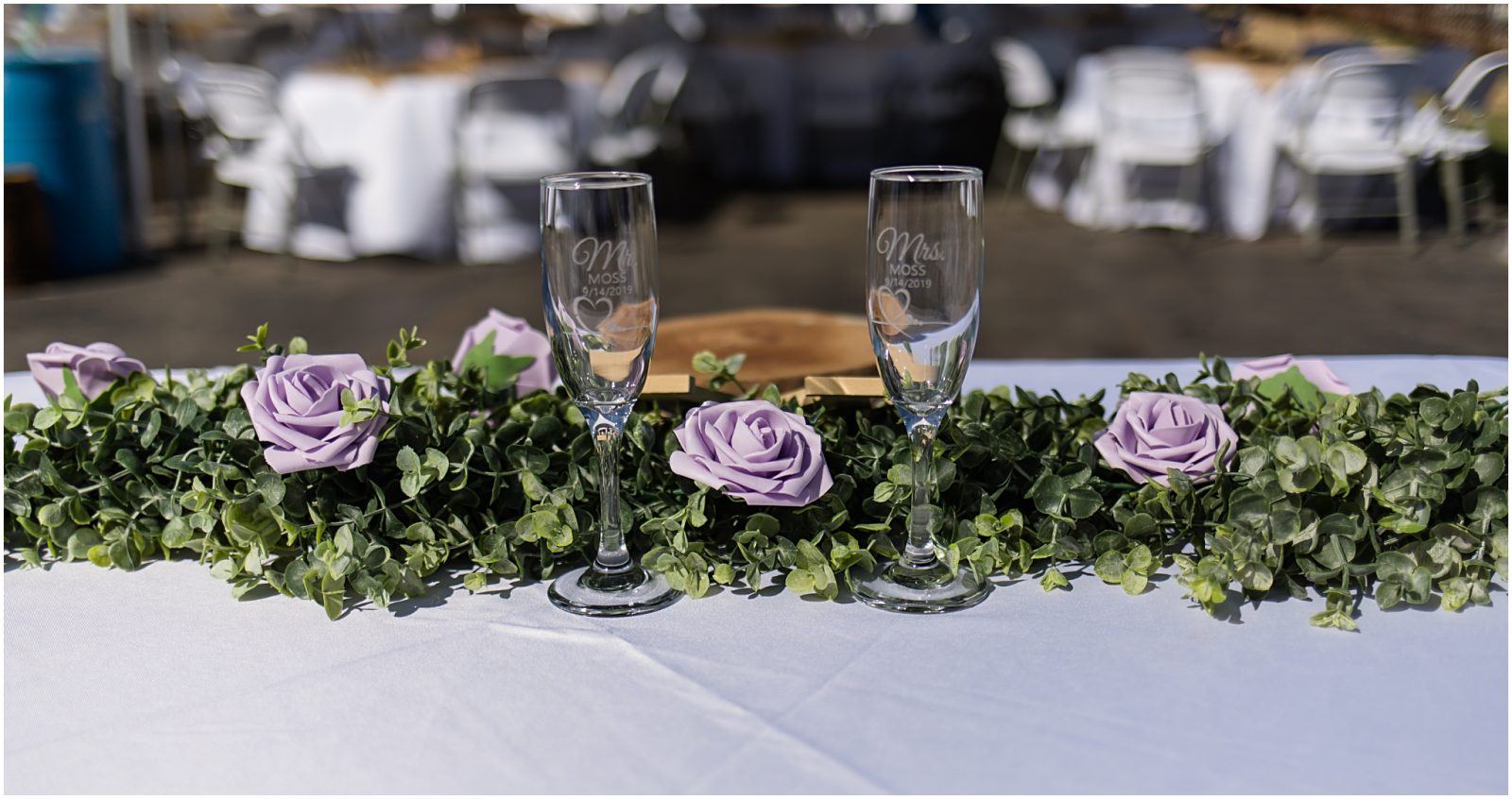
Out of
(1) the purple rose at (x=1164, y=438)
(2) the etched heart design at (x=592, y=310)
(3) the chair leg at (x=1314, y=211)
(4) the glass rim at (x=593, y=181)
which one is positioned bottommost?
(3) the chair leg at (x=1314, y=211)

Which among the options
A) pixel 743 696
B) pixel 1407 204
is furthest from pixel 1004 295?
pixel 743 696

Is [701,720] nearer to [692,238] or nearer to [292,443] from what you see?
[292,443]

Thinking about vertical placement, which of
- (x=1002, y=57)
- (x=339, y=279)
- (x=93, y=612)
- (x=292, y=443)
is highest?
(x=1002, y=57)

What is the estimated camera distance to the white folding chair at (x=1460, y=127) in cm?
495

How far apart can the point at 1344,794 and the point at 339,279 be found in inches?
202

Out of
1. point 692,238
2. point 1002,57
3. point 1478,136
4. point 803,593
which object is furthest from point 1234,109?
point 803,593

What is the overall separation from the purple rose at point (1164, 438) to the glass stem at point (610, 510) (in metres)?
0.34

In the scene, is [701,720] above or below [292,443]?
below

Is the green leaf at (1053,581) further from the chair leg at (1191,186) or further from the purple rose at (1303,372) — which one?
the chair leg at (1191,186)

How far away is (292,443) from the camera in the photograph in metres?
0.82

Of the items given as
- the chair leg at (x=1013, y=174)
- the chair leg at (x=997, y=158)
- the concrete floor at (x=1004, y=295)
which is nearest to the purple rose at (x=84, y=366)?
the concrete floor at (x=1004, y=295)

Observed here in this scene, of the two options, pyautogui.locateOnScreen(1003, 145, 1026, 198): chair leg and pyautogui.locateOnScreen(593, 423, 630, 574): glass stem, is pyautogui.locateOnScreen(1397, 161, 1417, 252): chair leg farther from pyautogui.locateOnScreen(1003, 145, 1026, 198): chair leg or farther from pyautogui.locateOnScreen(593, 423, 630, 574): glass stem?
Result: pyautogui.locateOnScreen(593, 423, 630, 574): glass stem

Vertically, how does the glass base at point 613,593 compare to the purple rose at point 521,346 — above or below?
below

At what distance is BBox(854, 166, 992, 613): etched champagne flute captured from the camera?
30.4 inches
